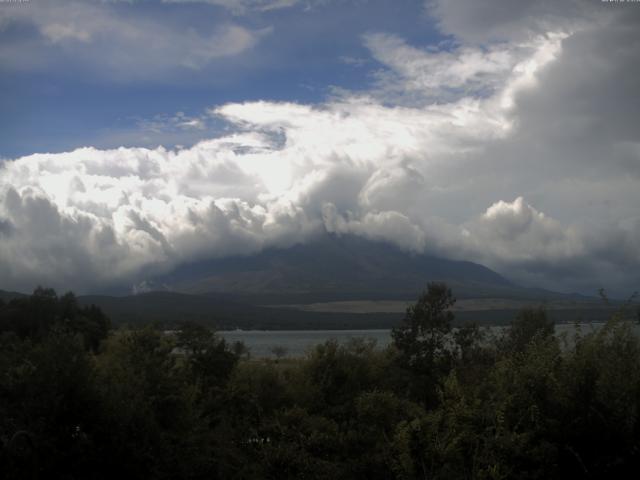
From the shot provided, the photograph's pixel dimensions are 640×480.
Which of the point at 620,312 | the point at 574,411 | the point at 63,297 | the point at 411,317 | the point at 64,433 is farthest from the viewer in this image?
the point at 63,297

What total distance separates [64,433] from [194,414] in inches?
217

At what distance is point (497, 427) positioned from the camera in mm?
13383

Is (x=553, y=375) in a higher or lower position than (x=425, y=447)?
higher

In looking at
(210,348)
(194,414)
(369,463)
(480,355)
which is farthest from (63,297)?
(369,463)

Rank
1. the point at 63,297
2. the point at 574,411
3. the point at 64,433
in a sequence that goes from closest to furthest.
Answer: the point at 64,433
the point at 574,411
the point at 63,297

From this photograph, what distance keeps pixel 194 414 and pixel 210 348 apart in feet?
47.5

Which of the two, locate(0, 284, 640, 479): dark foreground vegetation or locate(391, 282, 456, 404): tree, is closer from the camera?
locate(0, 284, 640, 479): dark foreground vegetation

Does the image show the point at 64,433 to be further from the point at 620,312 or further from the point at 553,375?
the point at 620,312

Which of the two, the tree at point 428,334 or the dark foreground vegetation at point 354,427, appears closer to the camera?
the dark foreground vegetation at point 354,427

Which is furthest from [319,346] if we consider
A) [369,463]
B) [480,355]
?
[369,463]

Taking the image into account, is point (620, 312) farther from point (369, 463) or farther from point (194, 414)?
point (194, 414)

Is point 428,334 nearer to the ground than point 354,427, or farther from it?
farther from it

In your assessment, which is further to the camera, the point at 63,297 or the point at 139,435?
the point at 63,297

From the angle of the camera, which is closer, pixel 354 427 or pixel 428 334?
pixel 354 427
